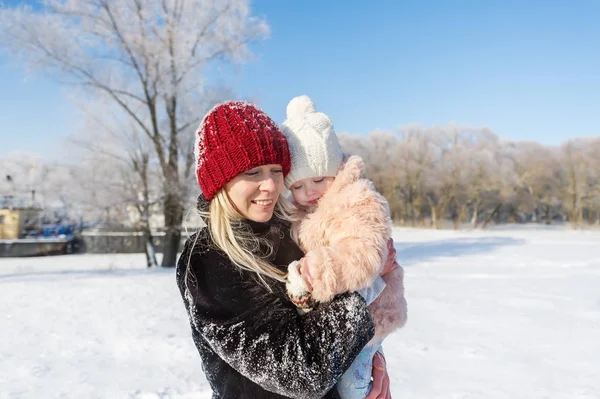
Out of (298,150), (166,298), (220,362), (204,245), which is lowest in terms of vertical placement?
(166,298)

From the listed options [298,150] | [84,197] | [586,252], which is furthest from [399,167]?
[298,150]

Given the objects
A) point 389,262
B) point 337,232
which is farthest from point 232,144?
point 389,262

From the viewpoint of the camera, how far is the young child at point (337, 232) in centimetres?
109

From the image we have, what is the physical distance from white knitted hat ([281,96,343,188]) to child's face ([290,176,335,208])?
1.4 inches

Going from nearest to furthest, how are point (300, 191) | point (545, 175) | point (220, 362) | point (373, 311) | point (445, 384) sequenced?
point (220, 362) < point (373, 311) < point (300, 191) < point (445, 384) < point (545, 175)

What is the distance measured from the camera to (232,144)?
1192 mm

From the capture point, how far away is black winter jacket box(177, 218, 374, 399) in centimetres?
96

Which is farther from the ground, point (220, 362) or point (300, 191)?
point (300, 191)

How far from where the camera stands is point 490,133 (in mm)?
39781

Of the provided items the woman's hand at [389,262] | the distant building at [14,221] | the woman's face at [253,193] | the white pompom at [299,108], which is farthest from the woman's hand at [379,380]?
the distant building at [14,221]

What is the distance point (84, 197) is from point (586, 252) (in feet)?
54.0

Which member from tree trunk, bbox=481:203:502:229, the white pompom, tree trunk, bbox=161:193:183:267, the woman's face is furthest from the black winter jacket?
tree trunk, bbox=481:203:502:229

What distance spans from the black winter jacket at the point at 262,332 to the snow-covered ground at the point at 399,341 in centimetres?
278

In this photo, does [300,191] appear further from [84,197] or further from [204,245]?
[84,197]
